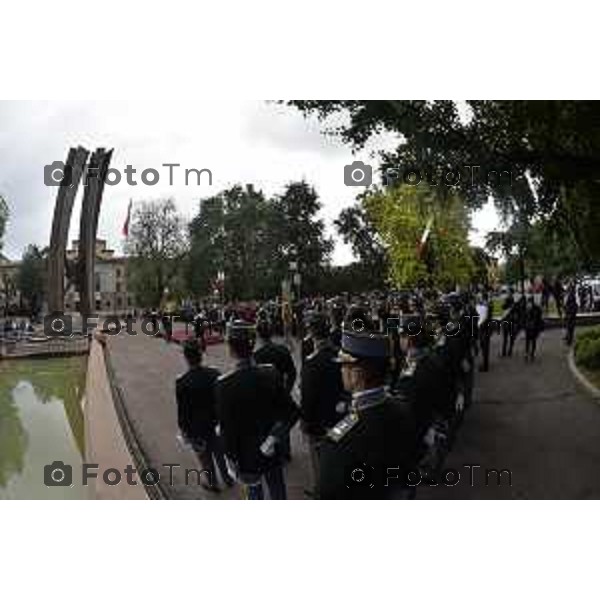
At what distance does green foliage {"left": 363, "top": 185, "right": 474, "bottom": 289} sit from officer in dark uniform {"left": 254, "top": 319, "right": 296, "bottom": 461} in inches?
29.4

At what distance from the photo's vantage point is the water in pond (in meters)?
5.30

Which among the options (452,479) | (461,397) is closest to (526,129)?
(461,397)

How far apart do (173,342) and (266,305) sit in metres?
0.55

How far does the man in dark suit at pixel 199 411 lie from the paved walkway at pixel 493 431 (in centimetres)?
6

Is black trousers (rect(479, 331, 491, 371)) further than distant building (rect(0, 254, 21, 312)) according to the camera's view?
Yes

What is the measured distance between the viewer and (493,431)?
5.62 m

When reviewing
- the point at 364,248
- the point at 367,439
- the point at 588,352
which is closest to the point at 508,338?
the point at 588,352

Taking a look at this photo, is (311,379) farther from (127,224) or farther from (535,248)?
(535,248)

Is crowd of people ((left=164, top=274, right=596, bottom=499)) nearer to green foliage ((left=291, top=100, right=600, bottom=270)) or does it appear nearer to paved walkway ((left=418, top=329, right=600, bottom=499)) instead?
paved walkway ((left=418, top=329, right=600, bottom=499))

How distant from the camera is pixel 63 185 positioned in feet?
17.2
